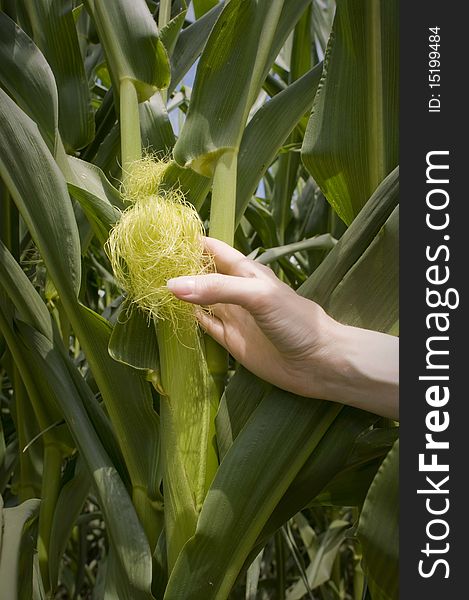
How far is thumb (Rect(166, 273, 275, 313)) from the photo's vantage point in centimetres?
39

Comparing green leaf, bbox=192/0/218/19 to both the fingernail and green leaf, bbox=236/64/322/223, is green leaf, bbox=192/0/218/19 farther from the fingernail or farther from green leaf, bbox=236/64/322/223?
the fingernail

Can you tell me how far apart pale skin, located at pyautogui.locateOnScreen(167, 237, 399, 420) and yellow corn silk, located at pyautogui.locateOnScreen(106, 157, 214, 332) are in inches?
1.5

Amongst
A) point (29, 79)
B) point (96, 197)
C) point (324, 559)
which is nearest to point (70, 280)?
point (96, 197)

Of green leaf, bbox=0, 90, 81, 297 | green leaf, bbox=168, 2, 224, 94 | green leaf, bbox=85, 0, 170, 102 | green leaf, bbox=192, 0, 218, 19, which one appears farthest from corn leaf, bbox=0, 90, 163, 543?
green leaf, bbox=192, 0, 218, 19

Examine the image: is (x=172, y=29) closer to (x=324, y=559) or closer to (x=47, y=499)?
(x=47, y=499)

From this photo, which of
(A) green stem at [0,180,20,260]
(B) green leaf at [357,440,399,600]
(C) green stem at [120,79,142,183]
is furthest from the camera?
(A) green stem at [0,180,20,260]

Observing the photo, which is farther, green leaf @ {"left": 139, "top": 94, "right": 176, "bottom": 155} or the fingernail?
green leaf @ {"left": 139, "top": 94, "right": 176, "bottom": 155}

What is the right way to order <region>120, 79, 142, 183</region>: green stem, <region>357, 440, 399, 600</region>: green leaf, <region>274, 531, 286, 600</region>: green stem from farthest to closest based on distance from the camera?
<region>274, 531, 286, 600</region>: green stem
<region>120, 79, 142, 183</region>: green stem
<region>357, 440, 399, 600</region>: green leaf

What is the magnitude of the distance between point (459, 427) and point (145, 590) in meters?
0.22

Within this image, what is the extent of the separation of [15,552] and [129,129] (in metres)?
0.30

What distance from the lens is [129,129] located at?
488 millimetres

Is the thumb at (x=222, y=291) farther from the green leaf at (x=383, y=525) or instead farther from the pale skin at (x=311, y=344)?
the green leaf at (x=383, y=525)

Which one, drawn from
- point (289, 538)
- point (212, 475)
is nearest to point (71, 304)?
point (212, 475)

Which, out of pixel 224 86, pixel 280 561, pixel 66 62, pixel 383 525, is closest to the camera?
pixel 383 525
